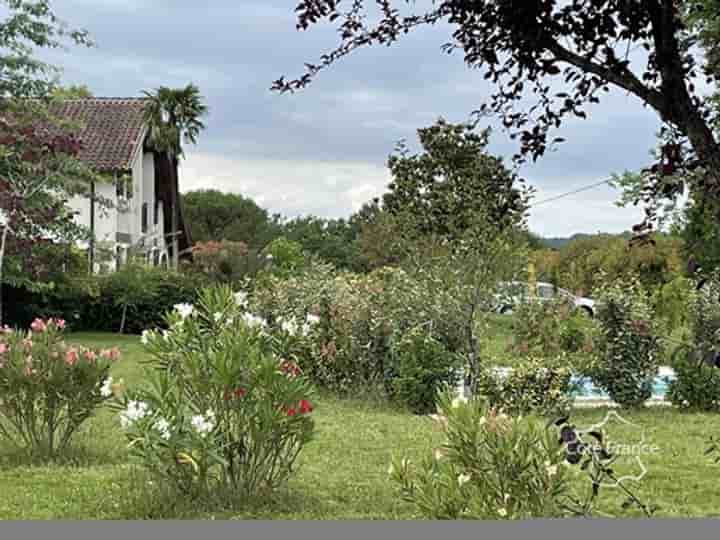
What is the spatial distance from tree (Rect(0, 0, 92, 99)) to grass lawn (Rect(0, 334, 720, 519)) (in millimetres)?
7887

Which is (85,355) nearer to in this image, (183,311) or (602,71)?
(183,311)

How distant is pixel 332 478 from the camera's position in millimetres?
5820

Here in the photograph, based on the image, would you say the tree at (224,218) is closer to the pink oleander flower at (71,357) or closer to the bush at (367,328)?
the bush at (367,328)

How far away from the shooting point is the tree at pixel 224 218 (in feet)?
131

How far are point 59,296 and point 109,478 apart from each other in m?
12.9

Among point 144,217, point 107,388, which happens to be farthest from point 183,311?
point 144,217

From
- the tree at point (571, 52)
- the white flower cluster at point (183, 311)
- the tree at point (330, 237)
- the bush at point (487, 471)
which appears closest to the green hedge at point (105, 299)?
the tree at point (330, 237)

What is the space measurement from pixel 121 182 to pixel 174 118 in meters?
4.85

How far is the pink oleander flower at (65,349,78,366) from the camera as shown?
5.96 meters

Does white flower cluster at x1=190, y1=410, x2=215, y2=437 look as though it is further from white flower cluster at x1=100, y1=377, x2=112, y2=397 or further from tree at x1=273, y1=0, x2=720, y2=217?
tree at x1=273, y1=0, x2=720, y2=217

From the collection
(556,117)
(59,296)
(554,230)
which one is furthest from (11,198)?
(556,117)

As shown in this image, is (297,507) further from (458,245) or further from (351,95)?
(458,245)

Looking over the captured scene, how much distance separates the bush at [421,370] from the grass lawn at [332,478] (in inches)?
18.5

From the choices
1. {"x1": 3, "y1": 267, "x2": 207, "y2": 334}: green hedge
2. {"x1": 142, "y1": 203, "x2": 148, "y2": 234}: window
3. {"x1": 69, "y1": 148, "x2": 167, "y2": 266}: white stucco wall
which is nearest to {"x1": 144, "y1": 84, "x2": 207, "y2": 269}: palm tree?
{"x1": 69, "y1": 148, "x2": 167, "y2": 266}: white stucco wall
